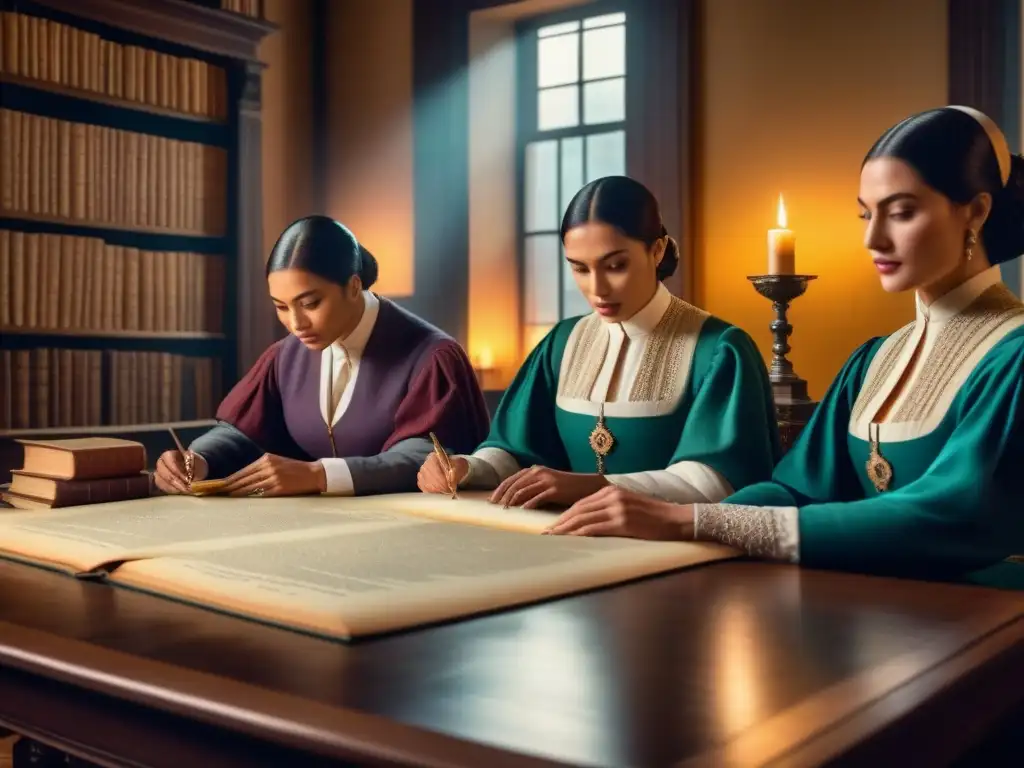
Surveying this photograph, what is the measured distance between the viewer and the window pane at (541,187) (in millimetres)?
5690

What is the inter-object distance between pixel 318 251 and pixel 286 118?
365cm

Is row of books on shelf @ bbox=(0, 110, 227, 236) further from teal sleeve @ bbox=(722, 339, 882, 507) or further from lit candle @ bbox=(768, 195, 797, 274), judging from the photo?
Answer: teal sleeve @ bbox=(722, 339, 882, 507)

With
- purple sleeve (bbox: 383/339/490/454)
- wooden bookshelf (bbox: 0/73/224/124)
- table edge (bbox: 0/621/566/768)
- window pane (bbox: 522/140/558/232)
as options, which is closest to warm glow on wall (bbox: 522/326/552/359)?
window pane (bbox: 522/140/558/232)

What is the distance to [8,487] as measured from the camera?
2.36m

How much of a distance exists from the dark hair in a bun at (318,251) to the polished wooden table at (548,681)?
1260 mm

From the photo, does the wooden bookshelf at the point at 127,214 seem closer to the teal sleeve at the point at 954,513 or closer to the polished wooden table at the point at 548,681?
the polished wooden table at the point at 548,681

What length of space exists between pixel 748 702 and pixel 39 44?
4.23 m

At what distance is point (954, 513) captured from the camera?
1.56 meters

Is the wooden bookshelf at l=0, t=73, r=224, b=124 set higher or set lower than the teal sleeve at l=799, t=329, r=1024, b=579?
higher

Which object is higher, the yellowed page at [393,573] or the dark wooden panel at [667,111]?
the dark wooden panel at [667,111]

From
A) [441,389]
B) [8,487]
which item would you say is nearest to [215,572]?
[8,487]

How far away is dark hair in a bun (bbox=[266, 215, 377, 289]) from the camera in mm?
2559

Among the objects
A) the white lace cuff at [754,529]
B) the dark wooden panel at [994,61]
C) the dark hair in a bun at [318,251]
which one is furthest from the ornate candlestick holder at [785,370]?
the white lace cuff at [754,529]

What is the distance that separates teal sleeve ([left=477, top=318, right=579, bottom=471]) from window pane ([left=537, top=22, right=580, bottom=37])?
11.0 ft
